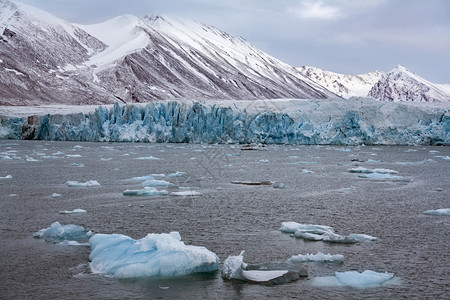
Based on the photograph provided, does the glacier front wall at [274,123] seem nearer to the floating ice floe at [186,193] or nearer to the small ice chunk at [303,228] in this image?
the floating ice floe at [186,193]

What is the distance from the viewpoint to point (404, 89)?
125m

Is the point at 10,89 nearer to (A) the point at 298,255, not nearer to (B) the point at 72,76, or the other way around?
(B) the point at 72,76

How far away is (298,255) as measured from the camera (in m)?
4.73

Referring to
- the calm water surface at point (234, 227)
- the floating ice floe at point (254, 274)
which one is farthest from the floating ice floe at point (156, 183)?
the floating ice floe at point (254, 274)

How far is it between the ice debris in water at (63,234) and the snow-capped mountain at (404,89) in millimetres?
125364

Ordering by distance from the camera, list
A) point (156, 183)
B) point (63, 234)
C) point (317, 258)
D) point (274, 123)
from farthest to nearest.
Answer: point (274, 123) < point (156, 183) < point (63, 234) < point (317, 258)

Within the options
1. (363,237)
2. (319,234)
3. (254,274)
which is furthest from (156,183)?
(254,274)

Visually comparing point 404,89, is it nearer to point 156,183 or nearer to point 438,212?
point 156,183

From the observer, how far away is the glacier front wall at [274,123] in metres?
28.9

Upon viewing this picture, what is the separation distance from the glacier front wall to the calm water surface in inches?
666

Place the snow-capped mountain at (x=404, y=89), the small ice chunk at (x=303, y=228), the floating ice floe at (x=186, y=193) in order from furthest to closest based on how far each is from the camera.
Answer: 1. the snow-capped mountain at (x=404, y=89)
2. the floating ice floe at (x=186, y=193)
3. the small ice chunk at (x=303, y=228)

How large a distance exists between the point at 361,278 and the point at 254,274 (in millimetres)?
929

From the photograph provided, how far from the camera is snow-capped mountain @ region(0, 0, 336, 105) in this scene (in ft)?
276

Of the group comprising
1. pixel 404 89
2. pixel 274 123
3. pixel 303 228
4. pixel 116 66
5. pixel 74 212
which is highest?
pixel 116 66
